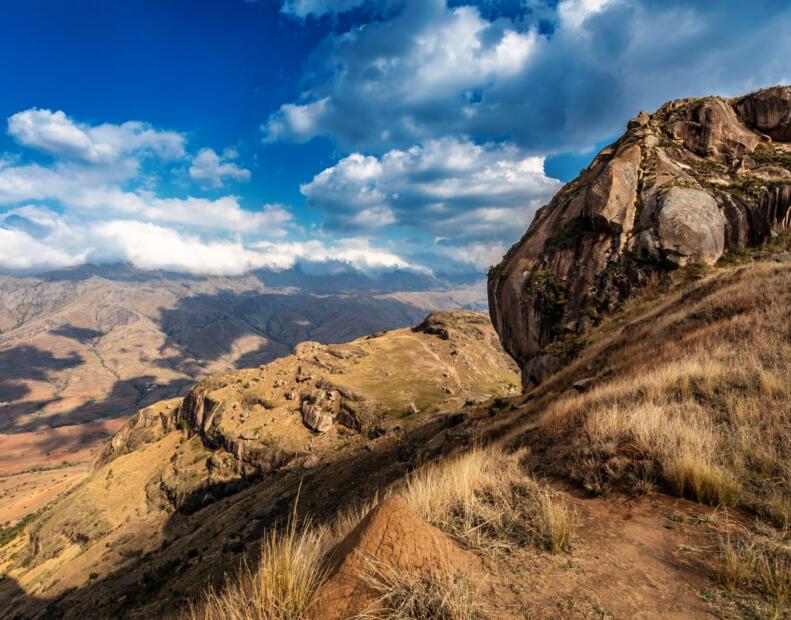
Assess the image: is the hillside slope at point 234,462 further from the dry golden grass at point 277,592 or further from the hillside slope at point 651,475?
the dry golden grass at point 277,592

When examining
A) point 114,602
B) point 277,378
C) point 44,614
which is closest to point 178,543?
point 114,602

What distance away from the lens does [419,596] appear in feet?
12.5

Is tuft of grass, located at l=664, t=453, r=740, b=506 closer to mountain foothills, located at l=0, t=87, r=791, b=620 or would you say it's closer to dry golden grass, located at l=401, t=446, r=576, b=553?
mountain foothills, located at l=0, t=87, r=791, b=620

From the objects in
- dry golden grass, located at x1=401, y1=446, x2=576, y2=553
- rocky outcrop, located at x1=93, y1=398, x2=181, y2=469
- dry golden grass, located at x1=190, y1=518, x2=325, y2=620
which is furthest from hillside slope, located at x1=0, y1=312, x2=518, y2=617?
dry golden grass, located at x1=190, y1=518, x2=325, y2=620

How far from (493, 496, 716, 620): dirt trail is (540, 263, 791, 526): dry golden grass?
0.64m

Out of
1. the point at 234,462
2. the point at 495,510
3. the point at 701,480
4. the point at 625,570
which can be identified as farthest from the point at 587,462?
the point at 234,462

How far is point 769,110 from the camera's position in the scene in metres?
A: 30.1

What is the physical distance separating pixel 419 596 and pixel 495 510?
252 centimetres

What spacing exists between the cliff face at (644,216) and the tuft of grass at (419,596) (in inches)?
829

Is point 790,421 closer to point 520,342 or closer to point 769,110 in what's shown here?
point 520,342

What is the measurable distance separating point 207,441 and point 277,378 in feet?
70.0

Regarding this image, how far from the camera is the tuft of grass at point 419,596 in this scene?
3629 millimetres

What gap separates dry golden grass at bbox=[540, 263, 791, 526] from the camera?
5613 mm

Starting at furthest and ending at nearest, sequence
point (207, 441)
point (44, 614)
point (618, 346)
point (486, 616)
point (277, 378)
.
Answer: point (277, 378) → point (207, 441) → point (44, 614) → point (618, 346) → point (486, 616)
